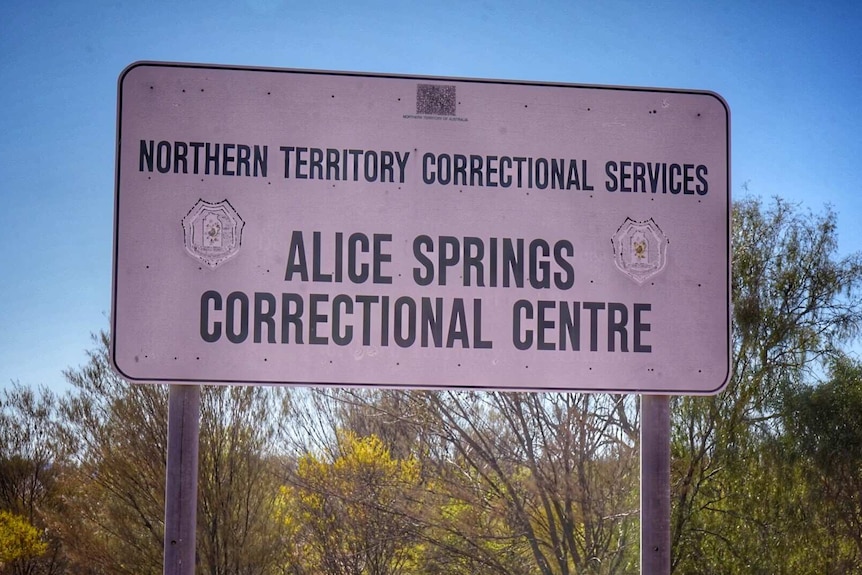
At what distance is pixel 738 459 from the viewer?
14609 mm

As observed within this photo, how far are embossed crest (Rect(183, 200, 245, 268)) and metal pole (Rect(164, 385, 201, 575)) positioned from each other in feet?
1.27

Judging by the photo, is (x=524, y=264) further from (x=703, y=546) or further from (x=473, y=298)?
(x=703, y=546)

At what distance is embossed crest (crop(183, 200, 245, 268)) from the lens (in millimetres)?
2631

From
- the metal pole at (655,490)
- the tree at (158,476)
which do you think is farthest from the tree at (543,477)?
the metal pole at (655,490)

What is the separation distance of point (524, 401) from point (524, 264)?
8.83 m

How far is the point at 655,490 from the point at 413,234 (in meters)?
1.01

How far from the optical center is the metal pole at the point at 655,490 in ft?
8.72

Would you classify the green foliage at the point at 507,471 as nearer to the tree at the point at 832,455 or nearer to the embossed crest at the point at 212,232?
the tree at the point at 832,455

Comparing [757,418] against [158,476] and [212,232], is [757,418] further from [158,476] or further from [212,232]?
[212,232]

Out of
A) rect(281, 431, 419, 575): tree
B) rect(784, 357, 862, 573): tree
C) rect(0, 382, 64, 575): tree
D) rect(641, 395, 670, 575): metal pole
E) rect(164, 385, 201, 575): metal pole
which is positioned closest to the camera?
rect(164, 385, 201, 575): metal pole

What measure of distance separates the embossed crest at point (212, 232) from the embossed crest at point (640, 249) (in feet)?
→ 3.62

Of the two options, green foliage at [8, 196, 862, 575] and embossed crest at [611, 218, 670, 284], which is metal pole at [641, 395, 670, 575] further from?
green foliage at [8, 196, 862, 575]

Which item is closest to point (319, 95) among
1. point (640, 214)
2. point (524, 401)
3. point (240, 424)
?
point (640, 214)

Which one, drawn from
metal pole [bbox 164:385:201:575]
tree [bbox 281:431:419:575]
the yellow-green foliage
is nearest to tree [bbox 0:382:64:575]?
the yellow-green foliage
